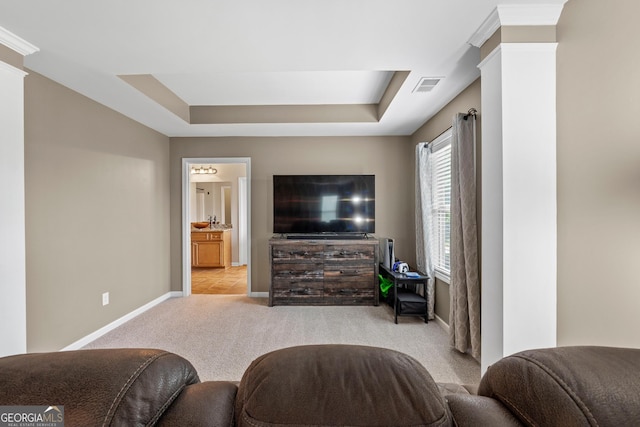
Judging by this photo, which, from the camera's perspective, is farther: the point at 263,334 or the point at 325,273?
the point at 325,273

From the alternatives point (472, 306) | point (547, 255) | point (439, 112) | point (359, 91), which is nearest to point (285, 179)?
point (359, 91)

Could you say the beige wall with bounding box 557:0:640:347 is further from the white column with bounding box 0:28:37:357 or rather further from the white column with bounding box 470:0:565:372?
the white column with bounding box 0:28:37:357

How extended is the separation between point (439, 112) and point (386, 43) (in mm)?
1575

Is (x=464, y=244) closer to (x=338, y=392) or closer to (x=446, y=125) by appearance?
(x=446, y=125)

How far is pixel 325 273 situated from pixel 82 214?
2754 mm

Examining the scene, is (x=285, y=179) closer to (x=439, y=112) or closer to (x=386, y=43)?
(x=439, y=112)

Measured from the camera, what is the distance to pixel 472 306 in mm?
2273

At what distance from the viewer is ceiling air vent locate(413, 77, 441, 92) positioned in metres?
2.43

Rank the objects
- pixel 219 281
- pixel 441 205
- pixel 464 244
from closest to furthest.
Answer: pixel 464 244
pixel 441 205
pixel 219 281

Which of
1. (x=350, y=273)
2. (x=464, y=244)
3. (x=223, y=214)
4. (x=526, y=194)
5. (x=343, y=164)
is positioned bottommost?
(x=350, y=273)

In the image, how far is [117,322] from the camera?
10.3 feet

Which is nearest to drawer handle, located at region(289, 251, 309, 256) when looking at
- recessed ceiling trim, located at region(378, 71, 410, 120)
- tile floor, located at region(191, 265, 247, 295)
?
tile floor, located at region(191, 265, 247, 295)

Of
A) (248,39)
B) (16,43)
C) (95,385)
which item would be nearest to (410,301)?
(248,39)

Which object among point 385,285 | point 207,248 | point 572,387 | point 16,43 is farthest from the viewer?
point 207,248
